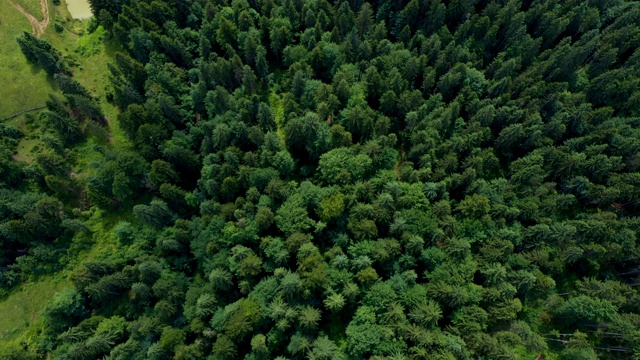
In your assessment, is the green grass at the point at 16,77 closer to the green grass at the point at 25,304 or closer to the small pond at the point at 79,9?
the small pond at the point at 79,9

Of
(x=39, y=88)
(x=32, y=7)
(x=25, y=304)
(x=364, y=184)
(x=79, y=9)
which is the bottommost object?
(x=25, y=304)

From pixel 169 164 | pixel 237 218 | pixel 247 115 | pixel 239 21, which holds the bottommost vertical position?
pixel 237 218

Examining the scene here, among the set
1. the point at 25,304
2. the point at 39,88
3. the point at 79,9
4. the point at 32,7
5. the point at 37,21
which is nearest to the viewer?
the point at 25,304

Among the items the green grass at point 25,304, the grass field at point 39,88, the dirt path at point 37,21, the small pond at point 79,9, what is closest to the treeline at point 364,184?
the grass field at point 39,88

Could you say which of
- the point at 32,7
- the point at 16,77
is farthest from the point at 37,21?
the point at 16,77

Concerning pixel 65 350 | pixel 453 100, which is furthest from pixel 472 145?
pixel 65 350

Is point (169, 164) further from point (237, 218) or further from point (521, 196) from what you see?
point (521, 196)

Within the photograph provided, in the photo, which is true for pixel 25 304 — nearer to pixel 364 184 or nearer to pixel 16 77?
pixel 16 77

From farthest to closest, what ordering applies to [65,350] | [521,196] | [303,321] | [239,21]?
[239,21], [521,196], [65,350], [303,321]
